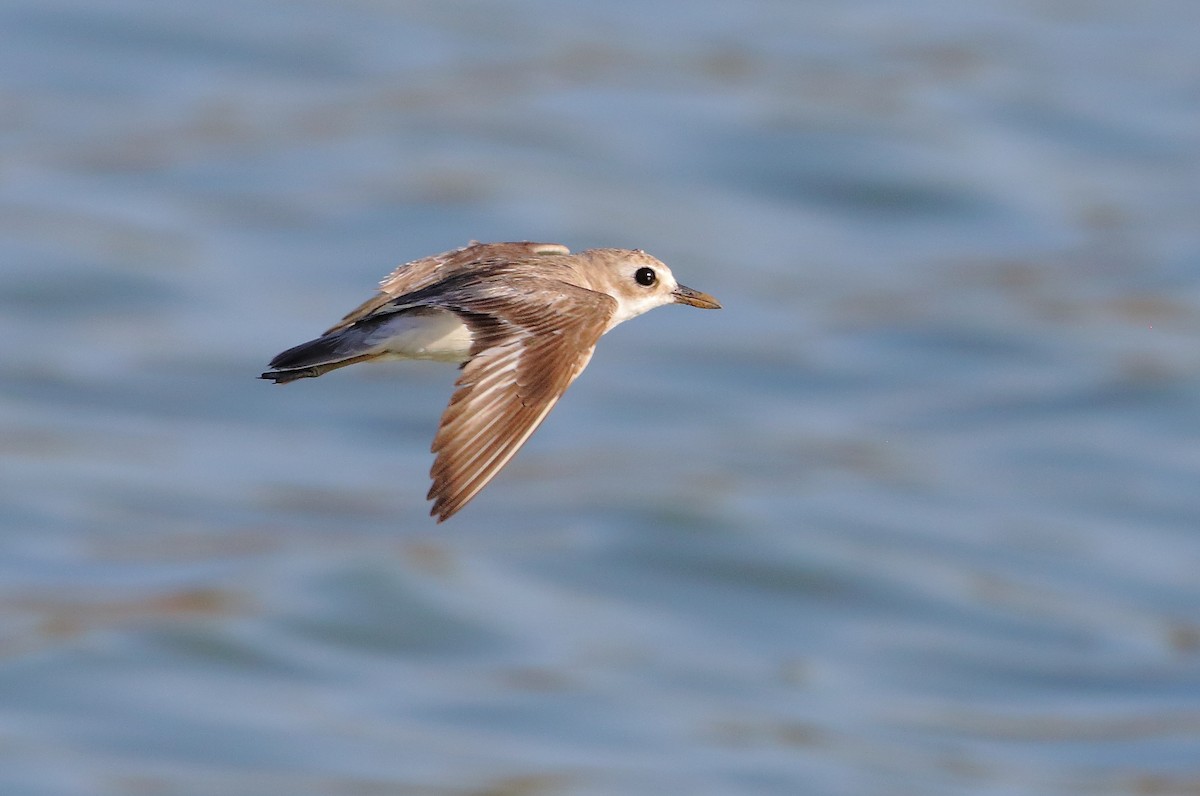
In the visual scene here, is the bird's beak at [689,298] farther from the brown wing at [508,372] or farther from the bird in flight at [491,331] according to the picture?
the brown wing at [508,372]

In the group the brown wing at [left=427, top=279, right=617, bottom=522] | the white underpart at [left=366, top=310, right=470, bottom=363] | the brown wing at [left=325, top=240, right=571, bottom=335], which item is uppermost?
the brown wing at [left=325, top=240, right=571, bottom=335]

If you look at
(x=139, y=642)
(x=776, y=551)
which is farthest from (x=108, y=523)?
(x=776, y=551)

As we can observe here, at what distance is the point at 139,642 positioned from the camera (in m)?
31.1

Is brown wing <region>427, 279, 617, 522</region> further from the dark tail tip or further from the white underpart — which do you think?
the dark tail tip

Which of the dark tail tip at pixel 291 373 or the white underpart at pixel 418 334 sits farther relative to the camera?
the white underpart at pixel 418 334

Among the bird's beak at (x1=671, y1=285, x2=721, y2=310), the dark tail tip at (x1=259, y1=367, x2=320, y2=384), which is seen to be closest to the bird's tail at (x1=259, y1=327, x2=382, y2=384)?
the dark tail tip at (x1=259, y1=367, x2=320, y2=384)

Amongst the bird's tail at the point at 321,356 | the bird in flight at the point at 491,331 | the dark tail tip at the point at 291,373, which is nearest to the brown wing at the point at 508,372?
the bird in flight at the point at 491,331

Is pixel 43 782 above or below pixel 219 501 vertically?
below

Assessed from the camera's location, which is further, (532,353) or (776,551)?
(776,551)

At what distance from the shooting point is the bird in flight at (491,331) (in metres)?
8.26

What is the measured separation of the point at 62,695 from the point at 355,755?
3.74 meters

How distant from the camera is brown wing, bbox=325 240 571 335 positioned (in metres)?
10.2

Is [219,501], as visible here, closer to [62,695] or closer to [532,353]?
[62,695]

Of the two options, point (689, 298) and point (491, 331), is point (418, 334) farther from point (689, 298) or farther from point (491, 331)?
point (689, 298)
